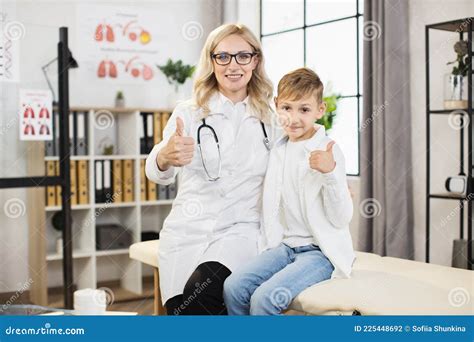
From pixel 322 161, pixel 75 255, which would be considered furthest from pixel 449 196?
pixel 75 255

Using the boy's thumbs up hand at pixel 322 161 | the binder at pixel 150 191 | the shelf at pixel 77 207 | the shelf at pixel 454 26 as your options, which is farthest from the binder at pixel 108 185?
the boy's thumbs up hand at pixel 322 161

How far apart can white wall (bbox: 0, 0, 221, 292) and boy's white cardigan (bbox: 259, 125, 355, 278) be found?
3.55 feet

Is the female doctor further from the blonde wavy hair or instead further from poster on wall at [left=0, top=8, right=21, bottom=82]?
poster on wall at [left=0, top=8, right=21, bottom=82]

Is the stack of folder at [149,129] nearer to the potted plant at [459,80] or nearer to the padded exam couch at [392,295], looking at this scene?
the potted plant at [459,80]

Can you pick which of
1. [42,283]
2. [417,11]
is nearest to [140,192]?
[42,283]

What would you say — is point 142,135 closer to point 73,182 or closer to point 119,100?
point 119,100

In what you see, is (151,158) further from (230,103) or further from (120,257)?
(120,257)

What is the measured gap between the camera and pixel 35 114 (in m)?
2.84

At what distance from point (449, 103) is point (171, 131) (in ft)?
3.93

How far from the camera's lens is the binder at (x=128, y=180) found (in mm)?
3320

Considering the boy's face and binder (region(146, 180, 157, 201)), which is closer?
the boy's face

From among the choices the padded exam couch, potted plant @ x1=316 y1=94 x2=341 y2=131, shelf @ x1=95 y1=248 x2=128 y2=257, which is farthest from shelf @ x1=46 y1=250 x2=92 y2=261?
the padded exam couch

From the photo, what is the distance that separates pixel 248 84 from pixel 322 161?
34 cm

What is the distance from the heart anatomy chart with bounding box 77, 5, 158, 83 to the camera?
3428mm
